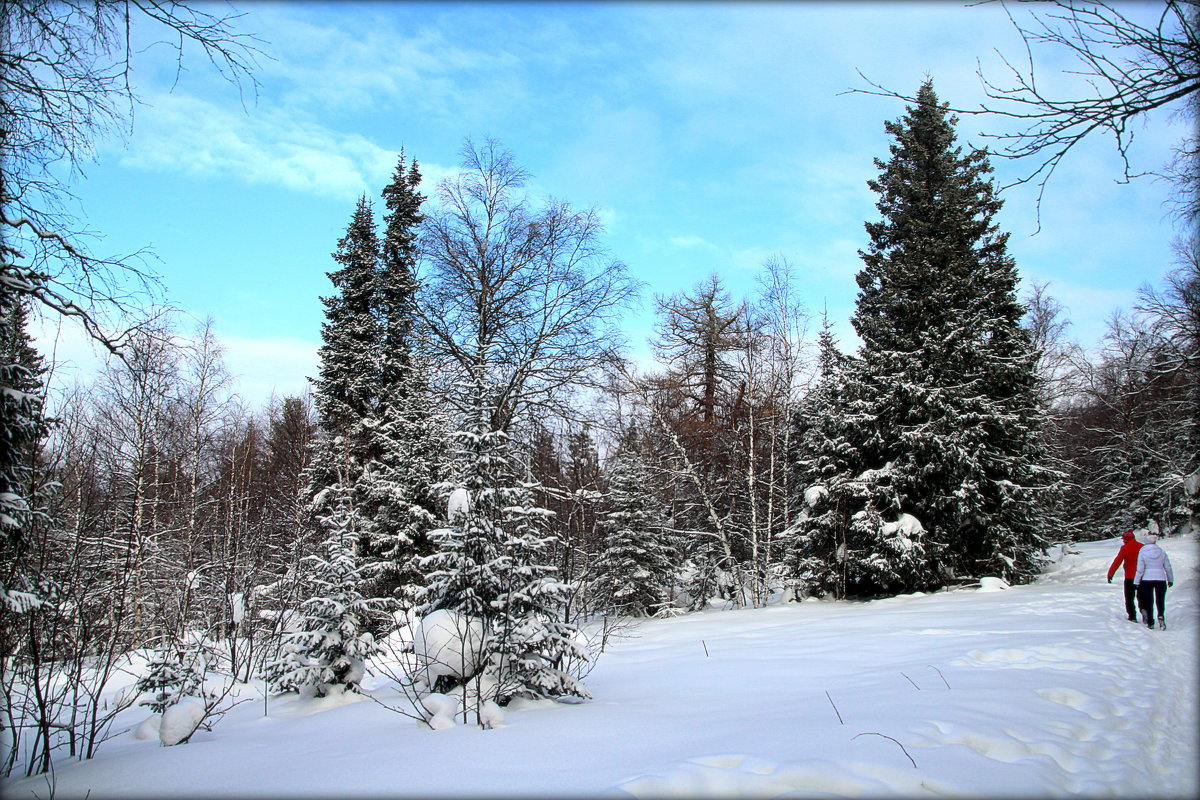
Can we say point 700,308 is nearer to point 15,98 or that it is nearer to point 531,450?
point 531,450

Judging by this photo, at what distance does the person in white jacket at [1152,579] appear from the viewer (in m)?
8.70

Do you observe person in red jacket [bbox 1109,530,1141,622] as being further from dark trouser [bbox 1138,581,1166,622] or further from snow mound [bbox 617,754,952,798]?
snow mound [bbox 617,754,952,798]

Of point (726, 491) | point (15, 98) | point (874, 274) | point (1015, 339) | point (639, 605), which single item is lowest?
point (639, 605)

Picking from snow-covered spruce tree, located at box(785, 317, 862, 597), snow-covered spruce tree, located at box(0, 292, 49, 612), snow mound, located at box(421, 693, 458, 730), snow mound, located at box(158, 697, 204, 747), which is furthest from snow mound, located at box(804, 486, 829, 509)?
snow-covered spruce tree, located at box(0, 292, 49, 612)

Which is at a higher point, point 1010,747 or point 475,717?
point 1010,747

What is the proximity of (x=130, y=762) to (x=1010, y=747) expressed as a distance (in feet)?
20.4

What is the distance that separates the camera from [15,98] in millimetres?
3879

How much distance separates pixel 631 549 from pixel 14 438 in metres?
16.4

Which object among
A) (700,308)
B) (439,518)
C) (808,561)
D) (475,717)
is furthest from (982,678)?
(700,308)

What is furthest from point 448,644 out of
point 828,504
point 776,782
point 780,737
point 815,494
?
point 828,504

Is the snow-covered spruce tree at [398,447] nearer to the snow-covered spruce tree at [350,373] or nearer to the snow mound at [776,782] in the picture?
the snow-covered spruce tree at [350,373]

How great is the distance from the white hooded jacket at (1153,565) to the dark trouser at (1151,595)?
80 millimetres

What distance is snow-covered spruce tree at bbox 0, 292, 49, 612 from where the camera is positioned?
4035 mm

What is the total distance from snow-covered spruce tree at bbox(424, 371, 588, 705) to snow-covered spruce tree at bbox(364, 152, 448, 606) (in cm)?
950
